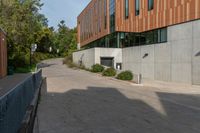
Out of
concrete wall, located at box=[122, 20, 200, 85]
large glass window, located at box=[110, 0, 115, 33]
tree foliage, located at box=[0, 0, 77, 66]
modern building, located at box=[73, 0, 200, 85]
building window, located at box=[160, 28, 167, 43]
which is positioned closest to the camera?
concrete wall, located at box=[122, 20, 200, 85]

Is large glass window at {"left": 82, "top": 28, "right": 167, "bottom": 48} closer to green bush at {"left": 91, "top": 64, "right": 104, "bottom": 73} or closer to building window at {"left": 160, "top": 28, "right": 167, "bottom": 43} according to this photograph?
building window at {"left": 160, "top": 28, "right": 167, "bottom": 43}

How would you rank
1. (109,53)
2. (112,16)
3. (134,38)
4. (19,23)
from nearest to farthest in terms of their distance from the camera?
(134,38)
(19,23)
(109,53)
(112,16)

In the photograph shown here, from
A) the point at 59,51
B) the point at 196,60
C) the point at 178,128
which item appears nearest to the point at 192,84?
the point at 196,60

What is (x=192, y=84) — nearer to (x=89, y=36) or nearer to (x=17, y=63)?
(x=17, y=63)

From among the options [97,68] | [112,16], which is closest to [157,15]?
[97,68]

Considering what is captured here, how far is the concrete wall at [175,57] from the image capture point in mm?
25609

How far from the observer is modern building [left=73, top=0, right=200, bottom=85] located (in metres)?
26.2

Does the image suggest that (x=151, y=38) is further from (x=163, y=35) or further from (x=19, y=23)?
(x=19, y=23)

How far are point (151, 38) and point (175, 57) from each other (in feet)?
18.0

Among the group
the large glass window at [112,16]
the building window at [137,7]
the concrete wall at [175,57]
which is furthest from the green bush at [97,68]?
the building window at [137,7]

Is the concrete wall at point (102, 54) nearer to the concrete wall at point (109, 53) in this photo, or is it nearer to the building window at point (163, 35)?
the concrete wall at point (109, 53)

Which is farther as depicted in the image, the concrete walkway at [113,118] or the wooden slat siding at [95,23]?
the wooden slat siding at [95,23]

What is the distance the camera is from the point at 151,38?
108ft

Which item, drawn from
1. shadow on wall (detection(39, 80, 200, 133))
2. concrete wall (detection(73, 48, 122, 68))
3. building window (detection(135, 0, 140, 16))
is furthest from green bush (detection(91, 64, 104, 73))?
shadow on wall (detection(39, 80, 200, 133))
